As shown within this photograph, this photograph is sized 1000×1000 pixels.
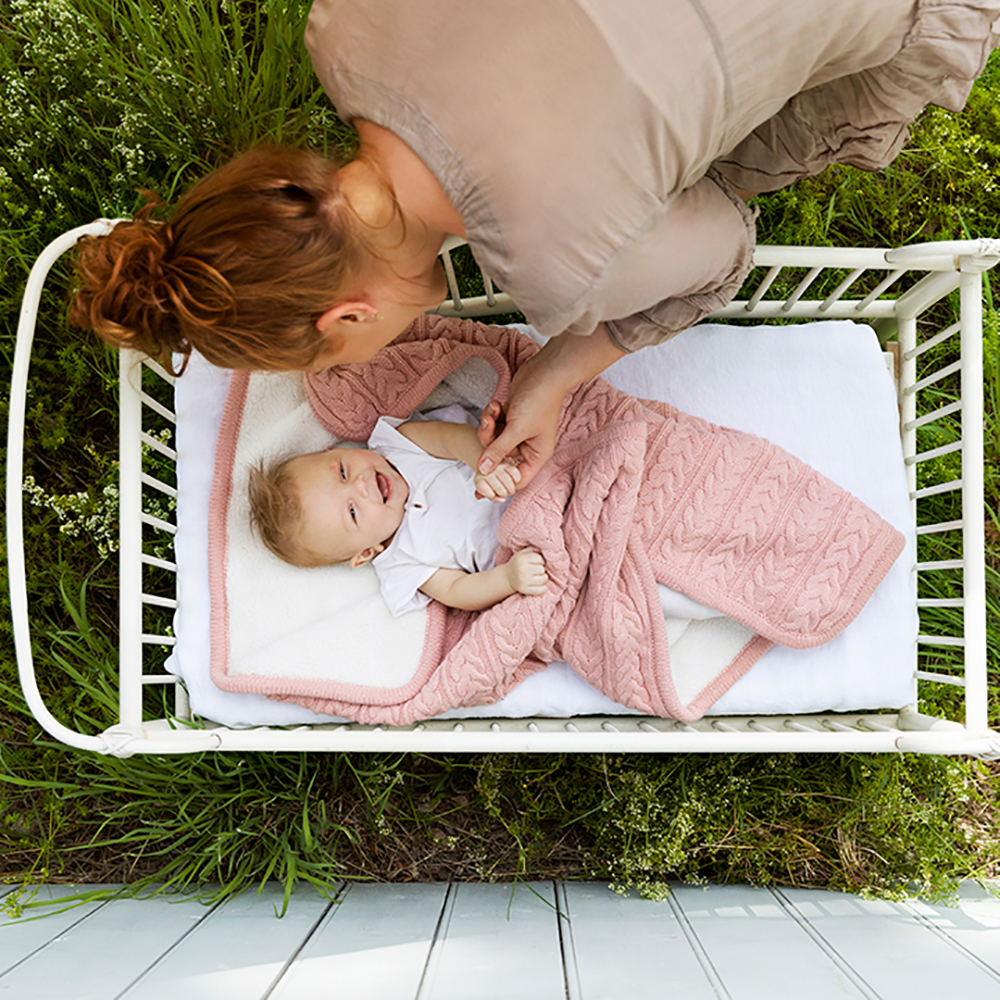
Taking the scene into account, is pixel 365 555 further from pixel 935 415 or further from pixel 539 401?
pixel 935 415

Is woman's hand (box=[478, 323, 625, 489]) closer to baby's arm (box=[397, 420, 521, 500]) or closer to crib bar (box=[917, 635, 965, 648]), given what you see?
baby's arm (box=[397, 420, 521, 500])

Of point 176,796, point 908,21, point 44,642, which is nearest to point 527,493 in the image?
point 908,21

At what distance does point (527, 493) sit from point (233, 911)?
3.45 feet

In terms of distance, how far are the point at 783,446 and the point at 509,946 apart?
1.07 metres

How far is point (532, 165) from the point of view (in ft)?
2.36

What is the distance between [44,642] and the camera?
1.75 meters

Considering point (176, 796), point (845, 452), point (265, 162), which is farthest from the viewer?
point (176, 796)

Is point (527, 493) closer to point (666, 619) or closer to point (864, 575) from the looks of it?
point (666, 619)

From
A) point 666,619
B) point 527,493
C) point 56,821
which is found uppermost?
point 527,493

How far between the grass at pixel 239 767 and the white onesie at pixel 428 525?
47 centimetres

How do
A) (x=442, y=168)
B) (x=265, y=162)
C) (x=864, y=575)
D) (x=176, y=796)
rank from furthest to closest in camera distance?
(x=176, y=796) → (x=864, y=575) → (x=265, y=162) → (x=442, y=168)

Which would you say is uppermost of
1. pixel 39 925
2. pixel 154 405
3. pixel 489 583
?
pixel 154 405

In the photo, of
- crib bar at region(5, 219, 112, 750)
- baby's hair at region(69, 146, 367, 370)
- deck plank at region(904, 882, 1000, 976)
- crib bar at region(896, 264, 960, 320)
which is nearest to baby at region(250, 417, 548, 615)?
crib bar at region(5, 219, 112, 750)

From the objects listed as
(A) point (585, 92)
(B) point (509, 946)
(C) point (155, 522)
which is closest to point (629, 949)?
(B) point (509, 946)
